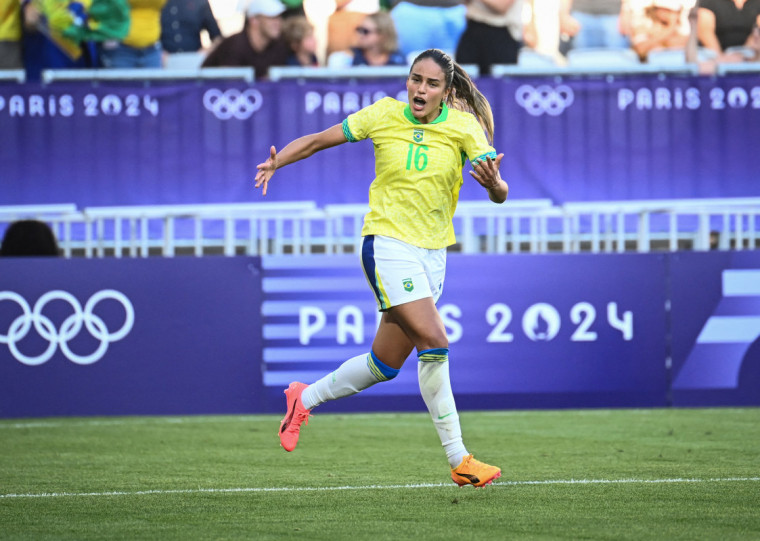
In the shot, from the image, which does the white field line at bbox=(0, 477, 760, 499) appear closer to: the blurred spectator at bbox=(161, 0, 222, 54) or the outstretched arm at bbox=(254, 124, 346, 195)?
the outstretched arm at bbox=(254, 124, 346, 195)

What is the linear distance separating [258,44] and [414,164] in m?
8.41

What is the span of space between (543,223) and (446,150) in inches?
263

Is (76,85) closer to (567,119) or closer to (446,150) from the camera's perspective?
(567,119)

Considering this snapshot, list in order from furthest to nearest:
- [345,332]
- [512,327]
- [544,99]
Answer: [544,99], [512,327], [345,332]

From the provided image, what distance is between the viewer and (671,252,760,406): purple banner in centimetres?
1077

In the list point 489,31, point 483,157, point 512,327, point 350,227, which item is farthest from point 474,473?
point 489,31

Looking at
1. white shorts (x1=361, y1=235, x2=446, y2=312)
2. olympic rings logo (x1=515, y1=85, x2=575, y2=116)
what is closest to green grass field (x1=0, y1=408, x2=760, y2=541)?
white shorts (x1=361, y1=235, x2=446, y2=312)

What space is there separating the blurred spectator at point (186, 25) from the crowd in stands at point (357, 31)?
0.01 metres

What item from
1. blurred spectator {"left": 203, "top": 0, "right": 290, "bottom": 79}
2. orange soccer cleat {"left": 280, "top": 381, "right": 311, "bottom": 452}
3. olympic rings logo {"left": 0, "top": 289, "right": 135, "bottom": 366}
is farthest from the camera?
blurred spectator {"left": 203, "top": 0, "right": 290, "bottom": 79}

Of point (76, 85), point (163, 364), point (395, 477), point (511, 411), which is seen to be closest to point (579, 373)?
point (511, 411)

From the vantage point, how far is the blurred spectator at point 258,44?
1368 cm

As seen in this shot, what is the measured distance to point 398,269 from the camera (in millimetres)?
5762

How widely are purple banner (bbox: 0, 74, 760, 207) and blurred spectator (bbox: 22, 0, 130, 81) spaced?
1.50ft

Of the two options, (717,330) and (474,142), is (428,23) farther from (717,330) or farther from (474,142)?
(474,142)
